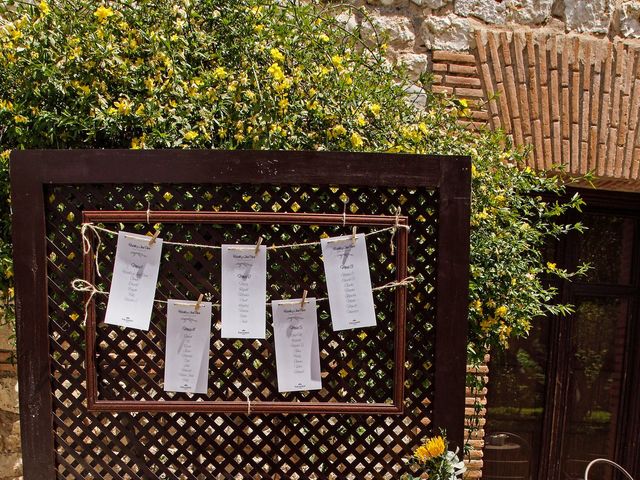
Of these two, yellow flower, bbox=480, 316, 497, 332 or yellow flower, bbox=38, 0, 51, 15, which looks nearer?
yellow flower, bbox=38, 0, 51, 15

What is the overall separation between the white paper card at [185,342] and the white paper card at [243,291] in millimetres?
83

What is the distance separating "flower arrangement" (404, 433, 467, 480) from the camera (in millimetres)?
2346

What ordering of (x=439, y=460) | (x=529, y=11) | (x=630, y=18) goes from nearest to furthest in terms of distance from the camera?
(x=439, y=460)
(x=529, y=11)
(x=630, y=18)

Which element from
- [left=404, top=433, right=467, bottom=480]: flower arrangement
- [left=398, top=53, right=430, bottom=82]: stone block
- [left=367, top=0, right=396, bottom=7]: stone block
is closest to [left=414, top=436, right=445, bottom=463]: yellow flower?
[left=404, top=433, right=467, bottom=480]: flower arrangement

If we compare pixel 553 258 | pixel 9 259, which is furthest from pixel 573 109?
pixel 9 259

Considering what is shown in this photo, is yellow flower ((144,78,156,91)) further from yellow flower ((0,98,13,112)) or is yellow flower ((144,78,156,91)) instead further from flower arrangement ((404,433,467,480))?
flower arrangement ((404,433,467,480))

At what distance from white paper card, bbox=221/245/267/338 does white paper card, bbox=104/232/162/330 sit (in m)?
0.24

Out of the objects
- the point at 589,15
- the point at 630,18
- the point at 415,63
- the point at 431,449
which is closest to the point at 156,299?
the point at 431,449

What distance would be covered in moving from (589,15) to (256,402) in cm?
341

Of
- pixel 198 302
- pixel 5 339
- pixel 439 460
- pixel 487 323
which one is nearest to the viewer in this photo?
pixel 198 302

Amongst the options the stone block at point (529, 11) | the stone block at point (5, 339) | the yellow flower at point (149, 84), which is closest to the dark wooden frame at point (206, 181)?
the yellow flower at point (149, 84)

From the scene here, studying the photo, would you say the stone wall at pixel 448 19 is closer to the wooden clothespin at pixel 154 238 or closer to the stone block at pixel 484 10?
the stone block at pixel 484 10

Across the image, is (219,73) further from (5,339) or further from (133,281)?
(5,339)

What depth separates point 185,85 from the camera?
2605 millimetres
